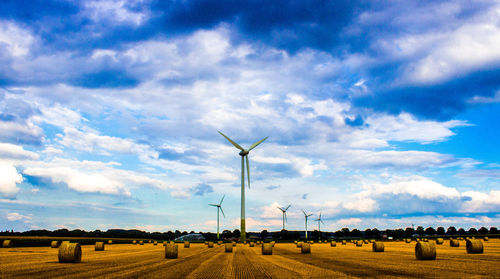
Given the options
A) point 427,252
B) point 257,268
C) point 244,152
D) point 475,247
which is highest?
point 244,152

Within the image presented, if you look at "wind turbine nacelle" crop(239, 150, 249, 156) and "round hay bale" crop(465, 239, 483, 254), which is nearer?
"round hay bale" crop(465, 239, 483, 254)

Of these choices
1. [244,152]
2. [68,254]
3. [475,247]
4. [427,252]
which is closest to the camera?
[68,254]

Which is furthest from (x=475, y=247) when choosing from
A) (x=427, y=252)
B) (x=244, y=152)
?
(x=244, y=152)

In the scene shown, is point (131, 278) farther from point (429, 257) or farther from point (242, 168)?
point (242, 168)

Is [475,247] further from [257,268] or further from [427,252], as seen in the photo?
[257,268]

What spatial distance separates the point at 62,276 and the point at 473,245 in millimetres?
37958

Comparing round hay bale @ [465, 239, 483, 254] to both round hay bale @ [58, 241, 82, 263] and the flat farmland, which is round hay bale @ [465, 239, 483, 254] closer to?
the flat farmland

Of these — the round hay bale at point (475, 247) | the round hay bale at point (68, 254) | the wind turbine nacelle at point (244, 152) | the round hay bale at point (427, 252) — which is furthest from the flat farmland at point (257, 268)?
the wind turbine nacelle at point (244, 152)

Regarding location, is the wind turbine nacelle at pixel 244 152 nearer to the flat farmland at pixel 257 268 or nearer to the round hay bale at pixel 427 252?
the flat farmland at pixel 257 268

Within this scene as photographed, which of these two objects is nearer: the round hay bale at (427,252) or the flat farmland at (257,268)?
the flat farmland at (257,268)

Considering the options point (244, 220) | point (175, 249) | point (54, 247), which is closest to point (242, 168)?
point (244, 220)

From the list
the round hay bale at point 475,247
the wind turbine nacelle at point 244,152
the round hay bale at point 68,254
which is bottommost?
the round hay bale at point 475,247

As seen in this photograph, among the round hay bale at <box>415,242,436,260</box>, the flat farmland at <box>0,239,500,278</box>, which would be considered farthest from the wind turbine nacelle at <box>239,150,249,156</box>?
the round hay bale at <box>415,242,436,260</box>

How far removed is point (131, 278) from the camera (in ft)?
61.3
